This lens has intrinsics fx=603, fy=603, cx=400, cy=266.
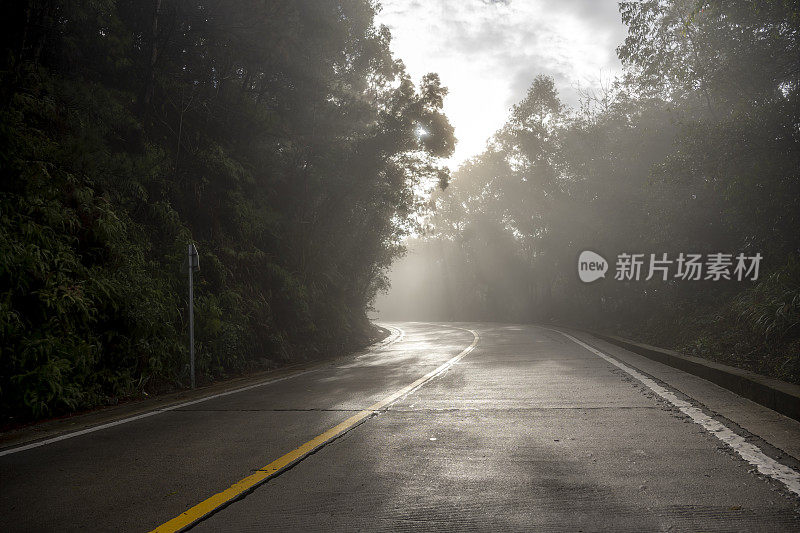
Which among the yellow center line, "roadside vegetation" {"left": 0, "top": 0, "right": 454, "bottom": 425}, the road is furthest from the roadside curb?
"roadside vegetation" {"left": 0, "top": 0, "right": 454, "bottom": 425}

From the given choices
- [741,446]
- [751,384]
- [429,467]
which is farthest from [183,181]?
[741,446]

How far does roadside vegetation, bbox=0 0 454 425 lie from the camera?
8.59m

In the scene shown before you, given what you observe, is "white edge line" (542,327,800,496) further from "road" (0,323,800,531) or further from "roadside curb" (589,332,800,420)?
"roadside curb" (589,332,800,420)

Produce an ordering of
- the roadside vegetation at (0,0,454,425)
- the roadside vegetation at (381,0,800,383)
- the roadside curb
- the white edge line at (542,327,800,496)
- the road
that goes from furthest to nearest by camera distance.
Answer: the roadside vegetation at (381,0,800,383), the roadside vegetation at (0,0,454,425), the roadside curb, the white edge line at (542,327,800,496), the road

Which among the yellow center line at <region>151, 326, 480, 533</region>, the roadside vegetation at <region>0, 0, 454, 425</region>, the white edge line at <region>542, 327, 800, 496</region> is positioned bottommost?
the yellow center line at <region>151, 326, 480, 533</region>

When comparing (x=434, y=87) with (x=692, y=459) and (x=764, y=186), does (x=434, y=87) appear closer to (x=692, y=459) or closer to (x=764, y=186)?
(x=764, y=186)

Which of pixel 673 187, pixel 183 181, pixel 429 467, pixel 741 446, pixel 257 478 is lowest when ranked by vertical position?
pixel 257 478

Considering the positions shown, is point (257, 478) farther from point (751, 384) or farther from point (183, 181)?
point (183, 181)

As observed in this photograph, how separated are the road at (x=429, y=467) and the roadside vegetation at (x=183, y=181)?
2405 mm

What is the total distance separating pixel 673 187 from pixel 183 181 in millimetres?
16190

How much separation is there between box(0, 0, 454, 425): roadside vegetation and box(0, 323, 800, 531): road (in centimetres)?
240

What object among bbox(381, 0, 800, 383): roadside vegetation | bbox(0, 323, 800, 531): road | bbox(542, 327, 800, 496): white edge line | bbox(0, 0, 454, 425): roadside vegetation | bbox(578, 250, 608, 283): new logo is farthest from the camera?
bbox(578, 250, 608, 283): new logo

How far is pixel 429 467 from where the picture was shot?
4.46 m

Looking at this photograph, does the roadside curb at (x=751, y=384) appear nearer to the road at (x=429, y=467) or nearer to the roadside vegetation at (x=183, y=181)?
the road at (x=429, y=467)
